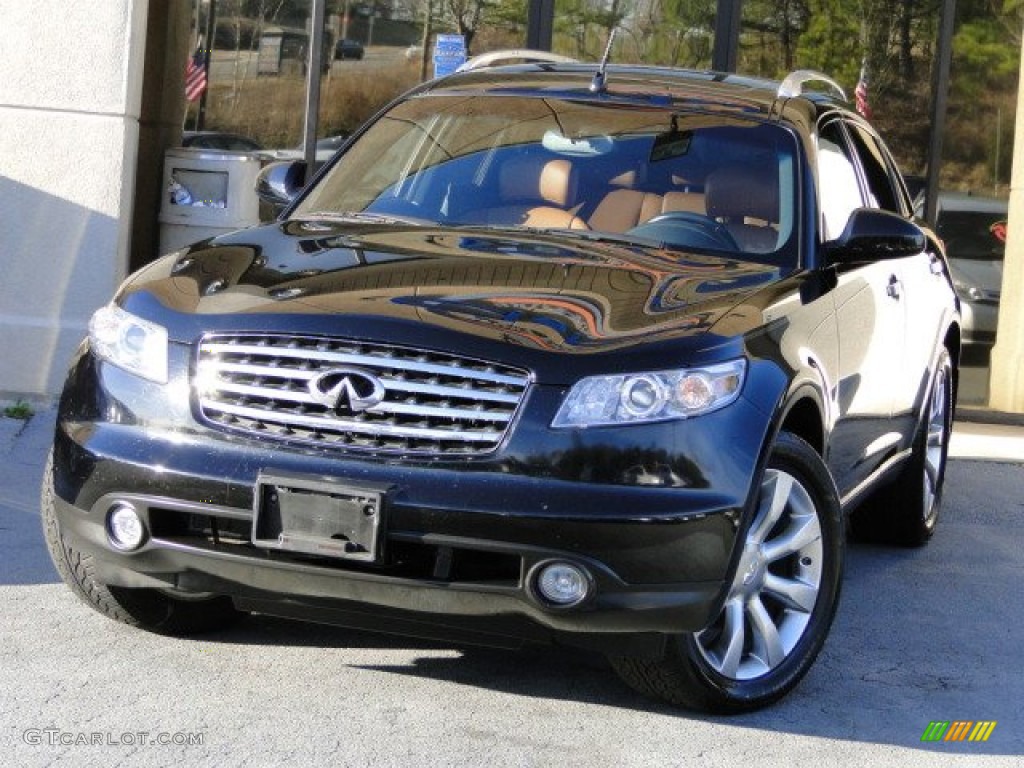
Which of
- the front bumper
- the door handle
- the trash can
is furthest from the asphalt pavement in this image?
the trash can

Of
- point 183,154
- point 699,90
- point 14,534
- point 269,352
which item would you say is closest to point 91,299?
point 183,154

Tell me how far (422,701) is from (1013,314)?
7139 mm

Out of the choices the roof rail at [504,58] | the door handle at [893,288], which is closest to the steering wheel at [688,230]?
the door handle at [893,288]

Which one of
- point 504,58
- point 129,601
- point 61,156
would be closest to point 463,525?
point 129,601

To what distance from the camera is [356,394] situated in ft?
14.9

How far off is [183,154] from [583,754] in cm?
660

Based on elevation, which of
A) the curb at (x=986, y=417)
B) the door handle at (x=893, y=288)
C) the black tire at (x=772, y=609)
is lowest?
the curb at (x=986, y=417)

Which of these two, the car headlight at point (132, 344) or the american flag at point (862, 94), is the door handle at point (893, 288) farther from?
the american flag at point (862, 94)

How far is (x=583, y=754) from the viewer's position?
4.55 m

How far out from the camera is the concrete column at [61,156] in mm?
9359

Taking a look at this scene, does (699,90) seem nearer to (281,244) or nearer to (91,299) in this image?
(281,244)

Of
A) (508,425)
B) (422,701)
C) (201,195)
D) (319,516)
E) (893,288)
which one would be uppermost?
(893,288)

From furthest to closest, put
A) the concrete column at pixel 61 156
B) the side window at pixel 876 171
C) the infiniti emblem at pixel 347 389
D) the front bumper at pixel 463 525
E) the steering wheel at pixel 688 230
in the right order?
the concrete column at pixel 61 156
the side window at pixel 876 171
the steering wheel at pixel 688 230
the infiniti emblem at pixel 347 389
the front bumper at pixel 463 525

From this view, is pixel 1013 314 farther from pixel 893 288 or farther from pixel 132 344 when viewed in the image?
pixel 132 344
